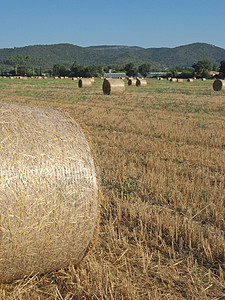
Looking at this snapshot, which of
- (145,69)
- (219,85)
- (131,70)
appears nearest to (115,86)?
(219,85)

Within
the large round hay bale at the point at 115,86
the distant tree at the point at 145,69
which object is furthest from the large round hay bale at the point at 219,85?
the distant tree at the point at 145,69

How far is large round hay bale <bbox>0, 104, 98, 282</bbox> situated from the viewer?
2959mm

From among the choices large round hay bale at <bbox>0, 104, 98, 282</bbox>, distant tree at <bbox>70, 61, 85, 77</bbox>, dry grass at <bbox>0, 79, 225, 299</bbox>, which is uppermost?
distant tree at <bbox>70, 61, 85, 77</bbox>

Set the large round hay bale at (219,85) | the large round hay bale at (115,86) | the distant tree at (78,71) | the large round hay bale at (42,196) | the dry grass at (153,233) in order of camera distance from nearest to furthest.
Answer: the large round hay bale at (42,196) < the dry grass at (153,233) < the large round hay bale at (115,86) < the large round hay bale at (219,85) < the distant tree at (78,71)

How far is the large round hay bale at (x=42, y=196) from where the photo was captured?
2.96 metres

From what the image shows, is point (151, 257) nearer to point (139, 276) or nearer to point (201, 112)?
point (139, 276)

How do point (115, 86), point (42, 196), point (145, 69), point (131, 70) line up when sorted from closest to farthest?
1. point (42, 196)
2. point (115, 86)
3. point (145, 69)
4. point (131, 70)

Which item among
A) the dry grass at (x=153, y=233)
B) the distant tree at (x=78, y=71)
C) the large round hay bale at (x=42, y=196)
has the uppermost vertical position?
the distant tree at (x=78, y=71)

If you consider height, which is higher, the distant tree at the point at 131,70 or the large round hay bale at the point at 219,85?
the distant tree at the point at 131,70

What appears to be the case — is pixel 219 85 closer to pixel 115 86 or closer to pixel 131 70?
pixel 115 86

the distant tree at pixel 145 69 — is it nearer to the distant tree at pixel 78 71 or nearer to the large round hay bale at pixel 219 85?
the distant tree at pixel 78 71

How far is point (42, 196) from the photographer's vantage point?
3072 mm

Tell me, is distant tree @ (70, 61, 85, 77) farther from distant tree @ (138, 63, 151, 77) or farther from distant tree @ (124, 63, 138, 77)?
distant tree @ (138, 63, 151, 77)

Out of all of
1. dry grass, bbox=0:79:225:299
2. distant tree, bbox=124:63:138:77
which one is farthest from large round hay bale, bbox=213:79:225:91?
distant tree, bbox=124:63:138:77
